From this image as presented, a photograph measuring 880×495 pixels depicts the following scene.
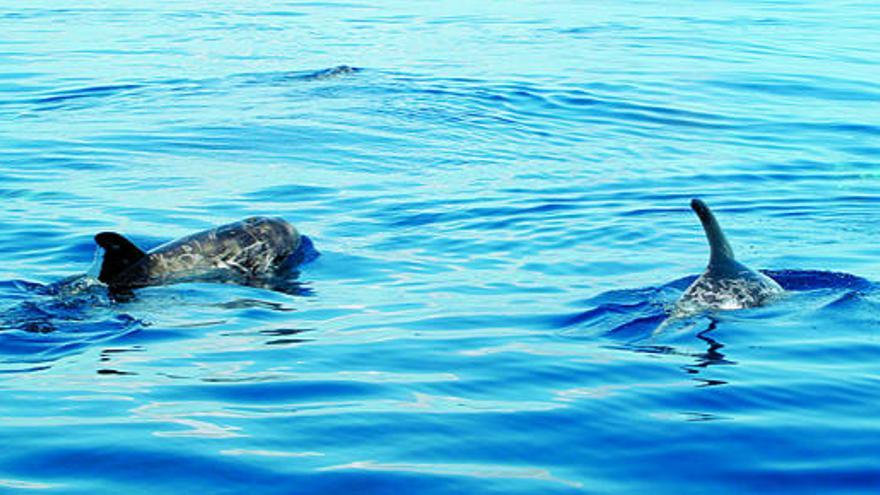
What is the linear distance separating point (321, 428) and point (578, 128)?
16.1 metres

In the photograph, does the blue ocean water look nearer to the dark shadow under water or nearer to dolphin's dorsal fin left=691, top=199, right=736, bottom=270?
the dark shadow under water

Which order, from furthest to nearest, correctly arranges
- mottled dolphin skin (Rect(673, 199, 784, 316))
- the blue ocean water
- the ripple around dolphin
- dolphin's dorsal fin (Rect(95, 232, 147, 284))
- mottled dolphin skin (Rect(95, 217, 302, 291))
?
1. mottled dolphin skin (Rect(95, 217, 302, 291))
2. dolphin's dorsal fin (Rect(95, 232, 147, 284))
3. mottled dolphin skin (Rect(673, 199, 784, 316))
4. the ripple around dolphin
5. the blue ocean water

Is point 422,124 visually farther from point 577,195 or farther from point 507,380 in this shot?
point 507,380

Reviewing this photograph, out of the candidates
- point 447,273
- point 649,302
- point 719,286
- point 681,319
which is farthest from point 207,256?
point 719,286

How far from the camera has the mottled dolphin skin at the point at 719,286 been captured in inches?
448

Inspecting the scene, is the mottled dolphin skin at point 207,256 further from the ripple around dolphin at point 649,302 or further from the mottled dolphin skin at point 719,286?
the mottled dolphin skin at point 719,286

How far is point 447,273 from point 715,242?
3.29 metres

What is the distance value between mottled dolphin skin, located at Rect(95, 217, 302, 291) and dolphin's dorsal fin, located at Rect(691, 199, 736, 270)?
187 inches

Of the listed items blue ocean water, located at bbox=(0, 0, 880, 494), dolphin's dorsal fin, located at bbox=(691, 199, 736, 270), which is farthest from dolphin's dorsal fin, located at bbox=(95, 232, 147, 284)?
dolphin's dorsal fin, located at bbox=(691, 199, 736, 270)

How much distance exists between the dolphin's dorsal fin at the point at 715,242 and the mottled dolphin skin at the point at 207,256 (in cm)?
475

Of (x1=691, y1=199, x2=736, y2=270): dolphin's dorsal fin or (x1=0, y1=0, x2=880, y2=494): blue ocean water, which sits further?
(x1=691, y1=199, x2=736, y2=270): dolphin's dorsal fin

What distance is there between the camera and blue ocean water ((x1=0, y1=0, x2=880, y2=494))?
8008 mm

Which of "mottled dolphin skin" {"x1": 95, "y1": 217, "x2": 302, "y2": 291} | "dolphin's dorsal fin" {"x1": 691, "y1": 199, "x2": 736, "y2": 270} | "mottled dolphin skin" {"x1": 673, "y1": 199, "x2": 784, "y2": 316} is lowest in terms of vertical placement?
"mottled dolphin skin" {"x1": 95, "y1": 217, "x2": 302, "y2": 291}

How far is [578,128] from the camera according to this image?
945 inches
